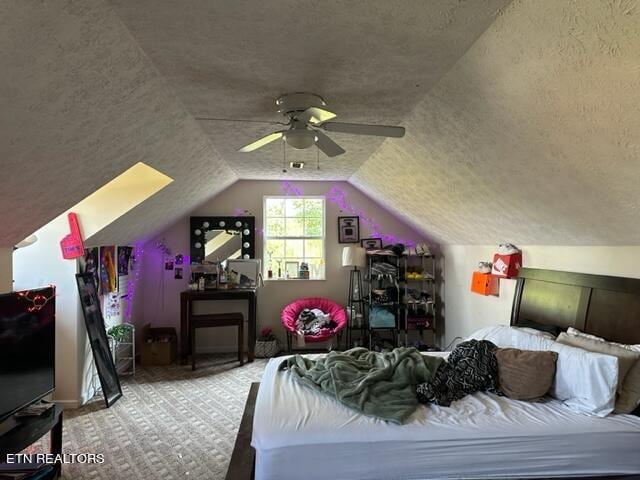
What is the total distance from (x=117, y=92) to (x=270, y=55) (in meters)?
0.76

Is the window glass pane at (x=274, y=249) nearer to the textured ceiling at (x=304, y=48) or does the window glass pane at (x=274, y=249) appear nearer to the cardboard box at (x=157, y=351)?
the cardboard box at (x=157, y=351)

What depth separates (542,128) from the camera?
6.40ft

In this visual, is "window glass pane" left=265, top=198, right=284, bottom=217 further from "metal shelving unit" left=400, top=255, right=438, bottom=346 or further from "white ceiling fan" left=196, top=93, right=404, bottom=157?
"white ceiling fan" left=196, top=93, right=404, bottom=157

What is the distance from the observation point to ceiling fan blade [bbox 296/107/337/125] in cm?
230

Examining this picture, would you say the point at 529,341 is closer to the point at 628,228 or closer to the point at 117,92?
the point at 628,228

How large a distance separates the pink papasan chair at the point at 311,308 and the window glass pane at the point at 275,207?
1278 mm

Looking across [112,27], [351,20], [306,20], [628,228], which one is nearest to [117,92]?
[112,27]

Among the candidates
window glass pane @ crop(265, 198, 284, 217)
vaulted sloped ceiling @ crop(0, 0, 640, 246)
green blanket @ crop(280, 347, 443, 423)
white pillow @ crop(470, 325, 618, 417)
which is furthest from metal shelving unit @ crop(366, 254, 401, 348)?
white pillow @ crop(470, 325, 618, 417)

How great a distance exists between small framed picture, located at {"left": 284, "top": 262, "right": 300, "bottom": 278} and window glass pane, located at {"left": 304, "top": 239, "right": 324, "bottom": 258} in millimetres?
210

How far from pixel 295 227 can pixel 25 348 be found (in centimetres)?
385

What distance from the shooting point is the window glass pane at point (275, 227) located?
226 inches

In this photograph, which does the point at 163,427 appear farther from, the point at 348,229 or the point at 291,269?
the point at 348,229

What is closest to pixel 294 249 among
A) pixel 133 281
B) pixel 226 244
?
pixel 226 244

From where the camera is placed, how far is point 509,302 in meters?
3.82
